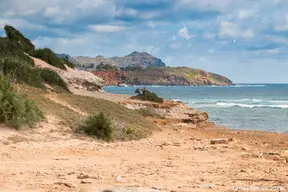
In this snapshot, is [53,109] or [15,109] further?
[53,109]

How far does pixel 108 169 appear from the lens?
377 inches

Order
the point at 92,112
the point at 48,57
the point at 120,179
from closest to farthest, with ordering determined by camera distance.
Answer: the point at 120,179
the point at 92,112
the point at 48,57

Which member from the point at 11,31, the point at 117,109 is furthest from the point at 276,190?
the point at 11,31

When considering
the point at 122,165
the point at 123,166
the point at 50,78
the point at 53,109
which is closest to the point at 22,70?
the point at 50,78

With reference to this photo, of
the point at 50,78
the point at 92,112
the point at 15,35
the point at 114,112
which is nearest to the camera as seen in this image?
the point at 92,112

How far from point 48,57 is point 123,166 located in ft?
91.8

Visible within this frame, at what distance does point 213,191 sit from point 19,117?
8470 mm

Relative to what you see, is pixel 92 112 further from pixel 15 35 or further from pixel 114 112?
pixel 15 35

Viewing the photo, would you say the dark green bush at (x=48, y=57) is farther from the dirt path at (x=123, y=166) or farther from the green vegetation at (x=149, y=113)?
the dirt path at (x=123, y=166)

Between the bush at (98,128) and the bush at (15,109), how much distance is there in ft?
5.37

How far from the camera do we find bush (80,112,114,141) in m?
Result: 15.5

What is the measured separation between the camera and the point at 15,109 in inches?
566

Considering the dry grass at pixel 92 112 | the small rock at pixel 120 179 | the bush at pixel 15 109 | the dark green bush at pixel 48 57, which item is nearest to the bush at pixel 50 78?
the dry grass at pixel 92 112

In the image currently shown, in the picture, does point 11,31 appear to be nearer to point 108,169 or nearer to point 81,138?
point 81,138
